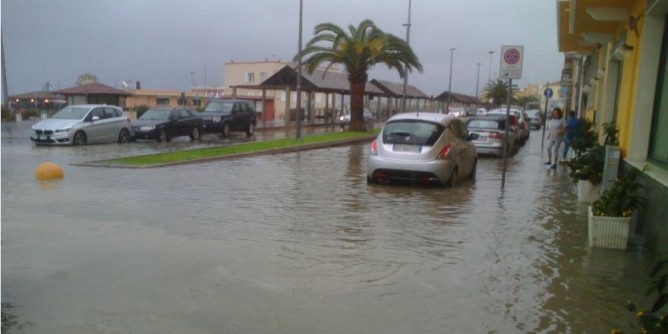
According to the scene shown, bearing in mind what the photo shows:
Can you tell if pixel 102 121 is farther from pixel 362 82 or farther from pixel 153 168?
pixel 362 82

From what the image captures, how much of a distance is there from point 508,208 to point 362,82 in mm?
22308

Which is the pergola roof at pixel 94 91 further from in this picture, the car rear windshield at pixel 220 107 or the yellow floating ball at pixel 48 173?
the yellow floating ball at pixel 48 173

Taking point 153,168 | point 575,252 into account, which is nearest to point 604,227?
point 575,252

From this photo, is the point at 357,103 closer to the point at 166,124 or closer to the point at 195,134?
the point at 195,134

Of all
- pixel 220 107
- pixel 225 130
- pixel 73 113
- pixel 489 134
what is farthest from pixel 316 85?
pixel 489 134

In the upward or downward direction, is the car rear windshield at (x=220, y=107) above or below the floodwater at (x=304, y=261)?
above

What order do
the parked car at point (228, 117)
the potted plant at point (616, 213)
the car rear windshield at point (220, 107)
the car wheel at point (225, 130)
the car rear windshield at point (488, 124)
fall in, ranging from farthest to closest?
the car rear windshield at point (220, 107)
the car wheel at point (225, 130)
the parked car at point (228, 117)
the car rear windshield at point (488, 124)
the potted plant at point (616, 213)

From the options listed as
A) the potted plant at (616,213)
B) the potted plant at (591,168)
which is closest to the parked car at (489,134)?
the potted plant at (591,168)

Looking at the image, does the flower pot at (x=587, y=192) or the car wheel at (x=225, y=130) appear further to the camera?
the car wheel at (x=225, y=130)

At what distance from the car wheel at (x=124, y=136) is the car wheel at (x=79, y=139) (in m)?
1.85

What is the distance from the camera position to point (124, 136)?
24516 millimetres

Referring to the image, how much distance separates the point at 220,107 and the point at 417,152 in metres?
20.3

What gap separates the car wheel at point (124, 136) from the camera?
24.3m

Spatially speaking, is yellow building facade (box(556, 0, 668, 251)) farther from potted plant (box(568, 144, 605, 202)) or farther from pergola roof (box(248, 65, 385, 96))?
pergola roof (box(248, 65, 385, 96))
